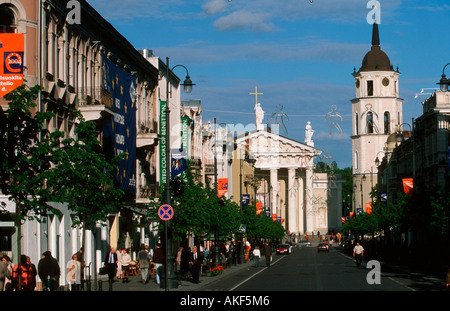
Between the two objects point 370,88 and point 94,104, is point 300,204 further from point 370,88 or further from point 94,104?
point 94,104

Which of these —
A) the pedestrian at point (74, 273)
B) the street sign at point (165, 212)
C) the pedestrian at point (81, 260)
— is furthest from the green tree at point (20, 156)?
the street sign at point (165, 212)

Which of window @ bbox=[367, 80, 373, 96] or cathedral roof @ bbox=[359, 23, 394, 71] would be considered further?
window @ bbox=[367, 80, 373, 96]

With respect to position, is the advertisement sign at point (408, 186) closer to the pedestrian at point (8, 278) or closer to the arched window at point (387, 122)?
the pedestrian at point (8, 278)

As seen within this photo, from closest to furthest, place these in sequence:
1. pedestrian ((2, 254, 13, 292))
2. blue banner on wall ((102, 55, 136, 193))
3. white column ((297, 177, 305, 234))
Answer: pedestrian ((2, 254, 13, 292)), blue banner on wall ((102, 55, 136, 193)), white column ((297, 177, 305, 234))

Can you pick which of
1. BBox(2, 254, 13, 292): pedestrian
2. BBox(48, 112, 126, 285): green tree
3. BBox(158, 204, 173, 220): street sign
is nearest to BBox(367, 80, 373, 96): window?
BBox(158, 204, 173, 220): street sign

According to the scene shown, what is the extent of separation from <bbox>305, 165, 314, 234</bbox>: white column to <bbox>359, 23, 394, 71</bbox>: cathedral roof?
21.4 m

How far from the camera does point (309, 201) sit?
174875mm

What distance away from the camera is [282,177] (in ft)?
578

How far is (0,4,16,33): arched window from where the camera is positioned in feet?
105

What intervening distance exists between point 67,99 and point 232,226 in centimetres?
2256

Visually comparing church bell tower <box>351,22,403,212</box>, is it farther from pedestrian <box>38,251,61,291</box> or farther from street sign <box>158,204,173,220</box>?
pedestrian <box>38,251,61,291</box>

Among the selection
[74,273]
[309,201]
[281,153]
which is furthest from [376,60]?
[74,273]

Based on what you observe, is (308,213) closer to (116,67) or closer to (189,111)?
(189,111)
